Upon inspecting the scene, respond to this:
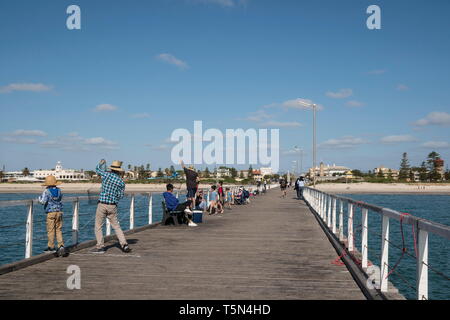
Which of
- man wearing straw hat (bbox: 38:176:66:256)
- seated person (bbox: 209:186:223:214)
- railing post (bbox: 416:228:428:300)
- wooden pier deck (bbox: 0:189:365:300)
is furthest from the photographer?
seated person (bbox: 209:186:223:214)

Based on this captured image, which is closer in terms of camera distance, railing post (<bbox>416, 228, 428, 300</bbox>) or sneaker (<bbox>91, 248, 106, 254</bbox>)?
railing post (<bbox>416, 228, 428, 300</bbox>)

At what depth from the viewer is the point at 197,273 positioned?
711 centimetres

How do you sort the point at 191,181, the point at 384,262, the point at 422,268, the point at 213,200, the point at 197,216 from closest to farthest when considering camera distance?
the point at 422,268, the point at 384,262, the point at 197,216, the point at 191,181, the point at 213,200

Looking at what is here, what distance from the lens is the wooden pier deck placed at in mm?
5828

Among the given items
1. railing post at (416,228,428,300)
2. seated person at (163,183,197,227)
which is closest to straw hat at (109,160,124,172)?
seated person at (163,183,197,227)

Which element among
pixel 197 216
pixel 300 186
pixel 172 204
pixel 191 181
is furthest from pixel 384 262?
pixel 300 186

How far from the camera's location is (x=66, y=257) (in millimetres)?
8500

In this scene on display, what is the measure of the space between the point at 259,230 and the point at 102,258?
6.44 metres

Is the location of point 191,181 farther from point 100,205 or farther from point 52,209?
point 52,209

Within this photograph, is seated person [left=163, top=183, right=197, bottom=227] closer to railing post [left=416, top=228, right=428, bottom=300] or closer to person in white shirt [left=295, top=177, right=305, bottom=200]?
railing post [left=416, top=228, right=428, bottom=300]
